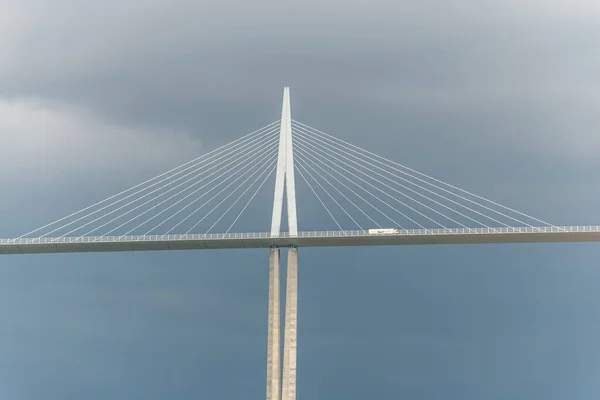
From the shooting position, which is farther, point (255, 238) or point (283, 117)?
point (283, 117)

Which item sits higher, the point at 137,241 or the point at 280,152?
the point at 280,152

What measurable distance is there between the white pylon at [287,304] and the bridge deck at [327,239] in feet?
3.66

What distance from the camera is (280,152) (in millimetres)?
69875

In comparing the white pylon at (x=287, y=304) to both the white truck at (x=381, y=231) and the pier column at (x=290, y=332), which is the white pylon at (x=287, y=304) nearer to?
the pier column at (x=290, y=332)

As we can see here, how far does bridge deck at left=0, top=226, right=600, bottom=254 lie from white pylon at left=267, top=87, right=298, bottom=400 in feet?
3.66

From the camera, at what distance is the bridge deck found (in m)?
67.6

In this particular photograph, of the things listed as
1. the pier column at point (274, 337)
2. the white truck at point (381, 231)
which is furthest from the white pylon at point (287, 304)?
the white truck at point (381, 231)

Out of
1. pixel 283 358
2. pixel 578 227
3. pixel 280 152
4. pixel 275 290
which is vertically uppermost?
pixel 280 152

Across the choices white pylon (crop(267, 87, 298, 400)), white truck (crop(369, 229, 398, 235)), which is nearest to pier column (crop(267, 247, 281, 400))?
white pylon (crop(267, 87, 298, 400))

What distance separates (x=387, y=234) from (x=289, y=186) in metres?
7.15

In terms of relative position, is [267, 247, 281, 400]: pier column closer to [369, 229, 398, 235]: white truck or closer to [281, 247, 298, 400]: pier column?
[281, 247, 298, 400]: pier column

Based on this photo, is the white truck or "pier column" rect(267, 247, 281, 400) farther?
the white truck

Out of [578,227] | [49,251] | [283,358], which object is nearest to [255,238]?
[283,358]

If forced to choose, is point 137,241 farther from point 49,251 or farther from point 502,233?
point 502,233
